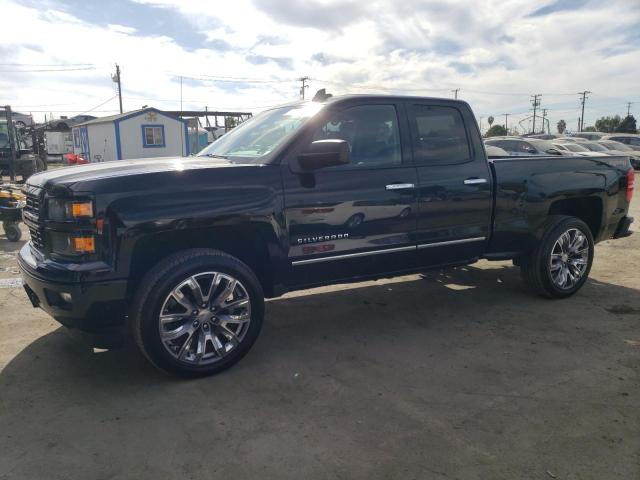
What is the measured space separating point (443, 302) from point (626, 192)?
2.39 m

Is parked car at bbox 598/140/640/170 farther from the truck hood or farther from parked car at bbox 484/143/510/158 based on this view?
the truck hood

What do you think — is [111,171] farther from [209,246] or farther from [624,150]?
[624,150]

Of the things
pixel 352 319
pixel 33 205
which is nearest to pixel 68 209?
pixel 33 205

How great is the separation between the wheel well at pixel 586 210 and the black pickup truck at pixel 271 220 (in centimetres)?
28

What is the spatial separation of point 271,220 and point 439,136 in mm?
1844

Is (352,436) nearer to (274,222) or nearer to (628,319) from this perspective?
(274,222)

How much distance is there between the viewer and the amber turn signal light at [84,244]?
10.3 feet

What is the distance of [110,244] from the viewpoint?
3176mm

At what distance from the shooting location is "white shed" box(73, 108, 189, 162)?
96.0 feet

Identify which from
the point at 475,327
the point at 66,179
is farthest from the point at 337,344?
the point at 66,179

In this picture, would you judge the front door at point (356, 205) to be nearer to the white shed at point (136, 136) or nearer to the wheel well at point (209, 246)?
the wheel well at point (209, 246)

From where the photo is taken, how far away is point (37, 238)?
3551 mm

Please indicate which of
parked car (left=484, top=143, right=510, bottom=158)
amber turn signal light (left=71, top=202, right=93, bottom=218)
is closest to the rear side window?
parked car (left=484, top=143, right=510, bottom=158)

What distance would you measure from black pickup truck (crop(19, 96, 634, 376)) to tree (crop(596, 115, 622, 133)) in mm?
82261
